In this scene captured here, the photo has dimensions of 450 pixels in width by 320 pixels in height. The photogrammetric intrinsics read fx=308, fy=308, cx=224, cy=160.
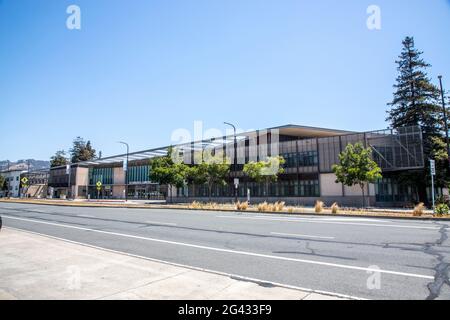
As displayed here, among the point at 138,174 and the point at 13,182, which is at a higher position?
the point at 138,174

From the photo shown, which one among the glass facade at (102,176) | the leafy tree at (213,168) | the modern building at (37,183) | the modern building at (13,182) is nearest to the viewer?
the leafy tree at (213,168)

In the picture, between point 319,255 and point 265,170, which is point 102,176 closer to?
point 265,170

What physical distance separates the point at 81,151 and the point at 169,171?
9223cm

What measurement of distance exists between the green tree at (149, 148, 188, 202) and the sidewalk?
3961 cm

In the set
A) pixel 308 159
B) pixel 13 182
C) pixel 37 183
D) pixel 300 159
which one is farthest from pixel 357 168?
pixel 13 182

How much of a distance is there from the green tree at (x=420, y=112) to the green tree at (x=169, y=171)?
30118mm

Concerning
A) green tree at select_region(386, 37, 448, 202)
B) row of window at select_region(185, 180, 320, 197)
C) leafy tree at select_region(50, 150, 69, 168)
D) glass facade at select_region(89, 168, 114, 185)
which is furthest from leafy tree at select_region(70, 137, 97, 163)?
green tree at select_region(386, 37, 448, 202)

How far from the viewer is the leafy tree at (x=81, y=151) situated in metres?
123

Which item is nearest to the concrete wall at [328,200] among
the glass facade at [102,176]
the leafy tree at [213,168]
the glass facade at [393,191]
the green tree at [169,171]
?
the glass facade at [393,191]

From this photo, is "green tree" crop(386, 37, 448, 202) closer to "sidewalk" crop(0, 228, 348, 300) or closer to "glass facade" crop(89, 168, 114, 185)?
"sidewalk" crop(0, 228, 348, 300)

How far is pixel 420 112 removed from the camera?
40.0 metres

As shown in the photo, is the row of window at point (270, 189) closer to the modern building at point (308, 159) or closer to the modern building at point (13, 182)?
the modern building at point (308, 159)

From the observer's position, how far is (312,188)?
135 feet
